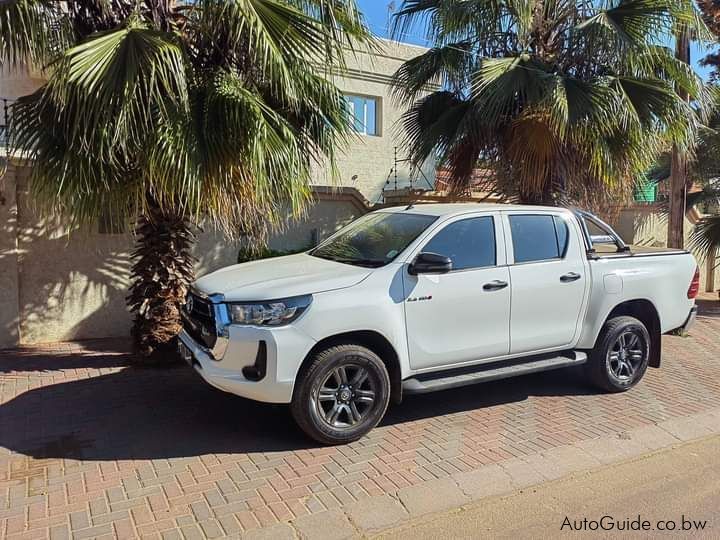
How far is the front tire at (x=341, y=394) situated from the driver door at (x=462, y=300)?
16.8 inches

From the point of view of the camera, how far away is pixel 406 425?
503cm

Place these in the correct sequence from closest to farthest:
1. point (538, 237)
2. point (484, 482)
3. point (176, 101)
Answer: point (484, 482) → point (176, 101) → point (538, 237)

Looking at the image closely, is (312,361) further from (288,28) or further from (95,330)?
(95,330)

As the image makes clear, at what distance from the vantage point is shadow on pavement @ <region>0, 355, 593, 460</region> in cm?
450

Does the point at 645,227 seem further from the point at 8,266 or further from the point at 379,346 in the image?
the point at 8,266

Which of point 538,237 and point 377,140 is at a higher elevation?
point 377,140

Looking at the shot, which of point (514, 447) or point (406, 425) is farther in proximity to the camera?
point (406, 425)

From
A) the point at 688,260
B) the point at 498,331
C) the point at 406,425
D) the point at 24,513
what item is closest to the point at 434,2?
the point at 688,260

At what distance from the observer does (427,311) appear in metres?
4.77

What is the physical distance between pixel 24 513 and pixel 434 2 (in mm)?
8345

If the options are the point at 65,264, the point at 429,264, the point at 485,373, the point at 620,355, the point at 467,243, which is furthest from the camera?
the point at 65,264

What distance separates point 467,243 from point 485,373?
117 cm

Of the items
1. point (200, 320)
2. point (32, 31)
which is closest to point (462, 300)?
point (200, 320)

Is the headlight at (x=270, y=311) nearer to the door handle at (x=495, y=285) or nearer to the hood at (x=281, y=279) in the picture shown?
the hood at (x=281, y=279)
